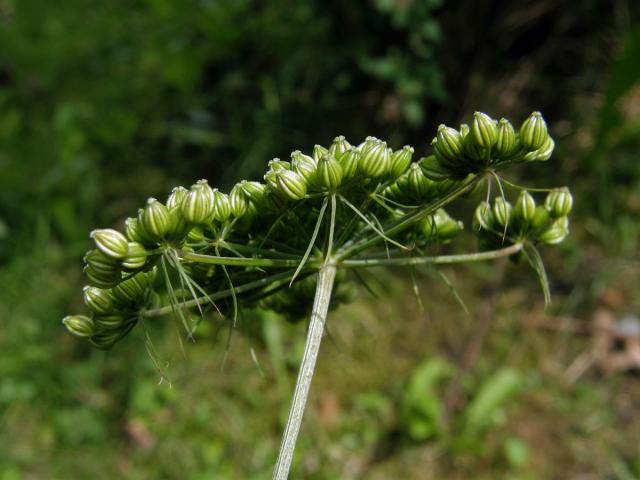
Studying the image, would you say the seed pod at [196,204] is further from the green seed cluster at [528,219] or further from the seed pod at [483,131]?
the green seed cluster at [528,219]

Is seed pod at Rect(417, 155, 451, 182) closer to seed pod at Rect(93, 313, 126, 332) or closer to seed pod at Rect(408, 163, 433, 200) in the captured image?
seed pod at Rect(408, 163, 433, 200)

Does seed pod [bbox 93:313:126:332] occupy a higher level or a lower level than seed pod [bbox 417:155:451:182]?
lower

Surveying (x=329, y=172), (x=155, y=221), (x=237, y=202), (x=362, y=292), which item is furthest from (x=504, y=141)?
(x=362, y=292)

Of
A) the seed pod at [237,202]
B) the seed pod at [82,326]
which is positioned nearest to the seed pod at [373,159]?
the seed pod at [237,202]

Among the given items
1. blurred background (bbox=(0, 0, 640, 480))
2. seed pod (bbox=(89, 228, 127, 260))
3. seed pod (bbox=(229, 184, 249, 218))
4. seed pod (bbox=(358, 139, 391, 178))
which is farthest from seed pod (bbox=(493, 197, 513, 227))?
blurred background (bbox=(0, 0, 640, 480))

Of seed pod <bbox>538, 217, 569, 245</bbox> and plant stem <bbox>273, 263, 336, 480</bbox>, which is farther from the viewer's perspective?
seed pod <bbox>538, 217, 569, 245</bbox>
